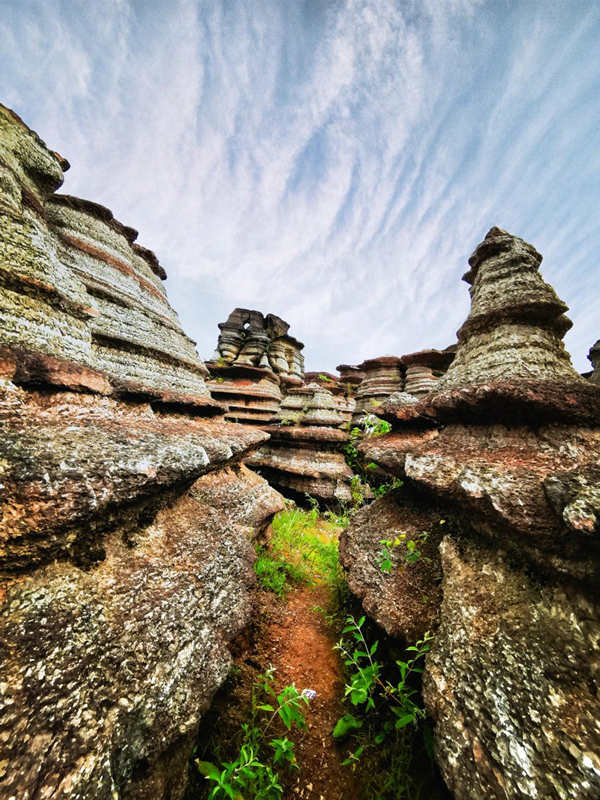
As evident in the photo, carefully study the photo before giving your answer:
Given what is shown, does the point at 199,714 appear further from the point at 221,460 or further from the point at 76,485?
the point at 221,460

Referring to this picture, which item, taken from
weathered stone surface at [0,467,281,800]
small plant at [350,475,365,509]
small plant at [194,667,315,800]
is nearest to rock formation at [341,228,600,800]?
small plant at [194,667,315,800]

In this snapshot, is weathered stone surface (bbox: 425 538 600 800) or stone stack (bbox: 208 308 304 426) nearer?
weathered stone surface (bbox: 425 538 600 800)

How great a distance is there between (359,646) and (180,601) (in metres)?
1.44

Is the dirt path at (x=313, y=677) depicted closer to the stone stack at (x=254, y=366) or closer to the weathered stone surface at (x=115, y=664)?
the weathered stone surface at (x=115, y=664)

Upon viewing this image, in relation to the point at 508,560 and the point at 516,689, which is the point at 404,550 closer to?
the point at 508,560

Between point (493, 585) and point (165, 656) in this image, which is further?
point (493, 585)

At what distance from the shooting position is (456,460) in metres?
2.16

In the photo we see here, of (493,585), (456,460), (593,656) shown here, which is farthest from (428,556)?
(593,656)

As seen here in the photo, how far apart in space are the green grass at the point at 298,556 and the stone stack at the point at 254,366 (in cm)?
353

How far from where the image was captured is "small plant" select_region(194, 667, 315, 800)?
4.42 feet

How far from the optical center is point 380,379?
36.6 ft

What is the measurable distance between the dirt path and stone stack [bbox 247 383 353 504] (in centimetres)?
303

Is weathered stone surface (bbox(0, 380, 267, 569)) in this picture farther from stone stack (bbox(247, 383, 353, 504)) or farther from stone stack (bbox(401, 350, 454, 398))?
stone stack (bbox(401, 350, 454, 398))

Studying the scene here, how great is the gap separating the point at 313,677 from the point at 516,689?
4.37 ft
